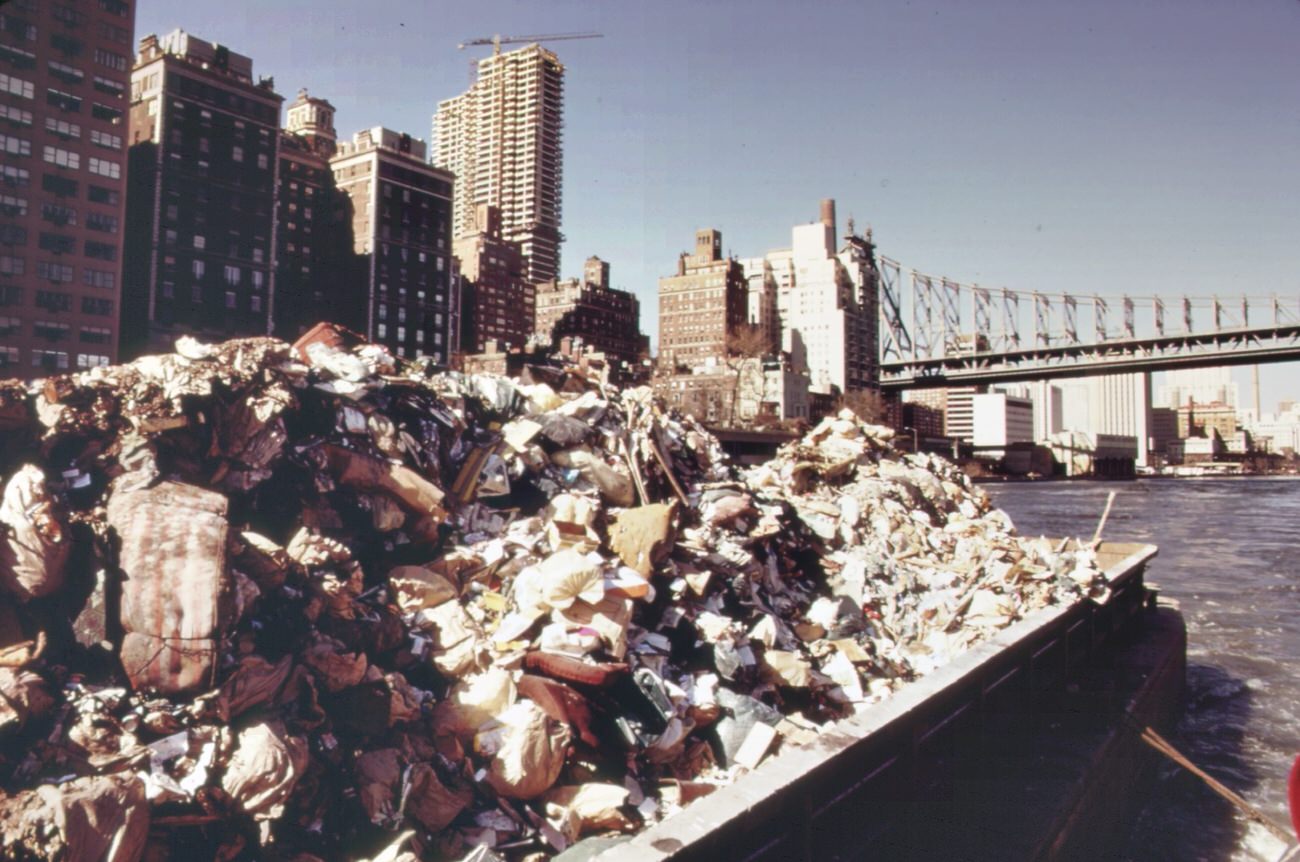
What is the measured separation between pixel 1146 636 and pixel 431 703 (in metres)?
8.00

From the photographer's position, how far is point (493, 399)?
596 cm

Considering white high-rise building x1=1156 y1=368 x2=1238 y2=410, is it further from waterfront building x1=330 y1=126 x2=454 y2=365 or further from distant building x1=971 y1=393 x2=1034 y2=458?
waterfront building x1=330 y1=126 x2=454 y2=365

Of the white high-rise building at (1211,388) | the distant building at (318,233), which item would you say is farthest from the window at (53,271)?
the white high-rise building at (1211,388)

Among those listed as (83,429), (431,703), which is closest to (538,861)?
(431,703)

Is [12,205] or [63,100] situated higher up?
[63,100]

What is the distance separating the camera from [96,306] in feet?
100

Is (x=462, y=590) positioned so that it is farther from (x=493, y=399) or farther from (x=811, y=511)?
(x=811, y=511)

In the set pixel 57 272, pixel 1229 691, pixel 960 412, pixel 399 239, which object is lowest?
pixel 1229 691

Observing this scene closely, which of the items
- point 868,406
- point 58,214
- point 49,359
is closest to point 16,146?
point 58,214

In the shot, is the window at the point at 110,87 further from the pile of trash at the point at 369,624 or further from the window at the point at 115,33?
the pile of trash at the point at 369,624

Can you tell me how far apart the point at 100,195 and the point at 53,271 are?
12.1 feet

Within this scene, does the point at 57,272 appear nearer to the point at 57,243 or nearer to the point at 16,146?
the point at 57,243

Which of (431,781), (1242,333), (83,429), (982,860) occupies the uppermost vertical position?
(1242,333)

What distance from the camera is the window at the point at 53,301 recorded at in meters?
28.7
